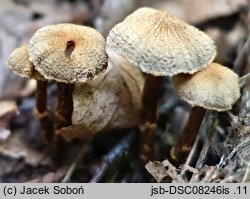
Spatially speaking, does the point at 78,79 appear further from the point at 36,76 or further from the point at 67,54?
the point at 36,76

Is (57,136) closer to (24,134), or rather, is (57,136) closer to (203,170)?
(24,134)

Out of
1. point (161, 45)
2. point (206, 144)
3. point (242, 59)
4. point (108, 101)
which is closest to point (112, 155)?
point (108, 101)

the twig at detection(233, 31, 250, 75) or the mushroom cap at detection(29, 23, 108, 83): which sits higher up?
the mushroom cap at detection(29, 23, 108, 83)

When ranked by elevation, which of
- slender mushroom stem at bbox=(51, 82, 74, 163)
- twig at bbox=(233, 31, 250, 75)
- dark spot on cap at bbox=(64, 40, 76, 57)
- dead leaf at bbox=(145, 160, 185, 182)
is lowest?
dead leaf at bbox=(145, 160, 185, 182)

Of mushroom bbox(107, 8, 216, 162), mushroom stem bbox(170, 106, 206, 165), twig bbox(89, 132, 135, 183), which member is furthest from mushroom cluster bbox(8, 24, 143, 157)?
mushroom stem bbox(170, 106, 206, 165)

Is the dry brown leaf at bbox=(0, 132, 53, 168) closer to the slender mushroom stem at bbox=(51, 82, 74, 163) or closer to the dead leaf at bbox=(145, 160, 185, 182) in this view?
the slender mushroom stem at bbox=(51, 82, 74, 163)

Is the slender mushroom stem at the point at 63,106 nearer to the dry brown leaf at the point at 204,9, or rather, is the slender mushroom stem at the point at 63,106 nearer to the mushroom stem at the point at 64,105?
the mushroom stem at the point at 64,105

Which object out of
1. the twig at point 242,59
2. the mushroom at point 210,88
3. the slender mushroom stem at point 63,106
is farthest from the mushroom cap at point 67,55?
the twig at point 242,59
